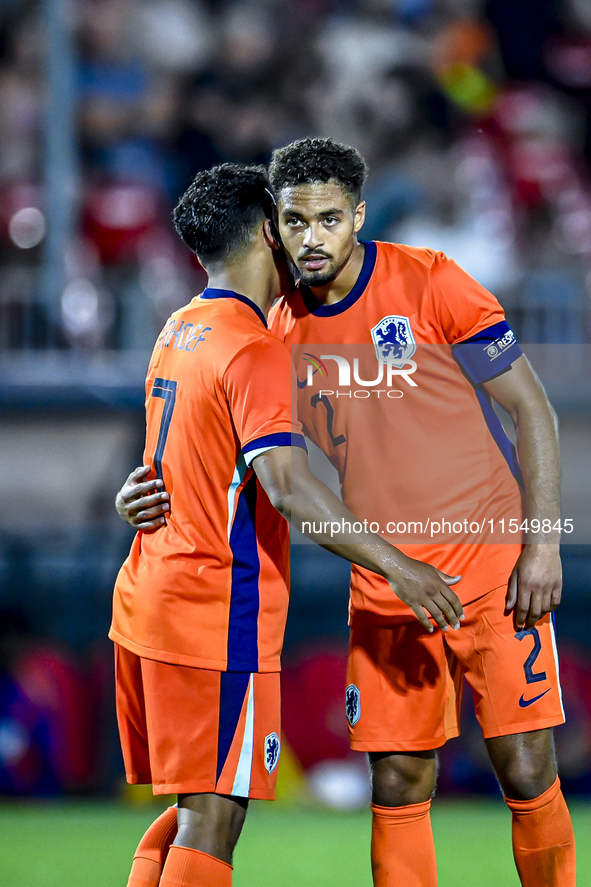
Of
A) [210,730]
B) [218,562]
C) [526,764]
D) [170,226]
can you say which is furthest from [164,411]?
[170,226]

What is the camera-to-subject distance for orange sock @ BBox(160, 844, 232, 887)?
8.37 feet

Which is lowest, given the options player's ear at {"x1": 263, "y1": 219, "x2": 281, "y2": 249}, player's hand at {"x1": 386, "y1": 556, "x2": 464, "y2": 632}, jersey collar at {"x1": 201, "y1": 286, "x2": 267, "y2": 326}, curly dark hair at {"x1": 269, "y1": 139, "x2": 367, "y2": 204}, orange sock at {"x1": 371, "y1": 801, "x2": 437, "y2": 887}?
orange sock at {"x1": 371, "y1": 801, "x2": 437, "y2": 887}

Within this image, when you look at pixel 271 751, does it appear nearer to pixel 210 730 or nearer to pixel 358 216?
pixel 210 730

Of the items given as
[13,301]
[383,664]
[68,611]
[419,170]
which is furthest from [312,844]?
[419,170]

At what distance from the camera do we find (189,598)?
2699mm

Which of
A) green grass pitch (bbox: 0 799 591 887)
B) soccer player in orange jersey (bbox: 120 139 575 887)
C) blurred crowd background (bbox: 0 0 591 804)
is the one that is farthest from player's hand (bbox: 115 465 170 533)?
blurred crowd background (bbox: 0 0 591 804)

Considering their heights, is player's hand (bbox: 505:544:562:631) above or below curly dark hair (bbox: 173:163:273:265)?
below

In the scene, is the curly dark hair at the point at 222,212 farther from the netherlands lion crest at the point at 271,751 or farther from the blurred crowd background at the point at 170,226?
the blurred crowd background at the point at 170,226

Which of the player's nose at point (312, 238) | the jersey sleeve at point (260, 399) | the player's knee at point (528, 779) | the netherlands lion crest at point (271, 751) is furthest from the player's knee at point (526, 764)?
the player's nose at point (312, 238)

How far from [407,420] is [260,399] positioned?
0.57 meters

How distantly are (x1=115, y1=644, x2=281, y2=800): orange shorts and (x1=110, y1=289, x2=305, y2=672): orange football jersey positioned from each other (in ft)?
0.14

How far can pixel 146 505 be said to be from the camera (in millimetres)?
2787

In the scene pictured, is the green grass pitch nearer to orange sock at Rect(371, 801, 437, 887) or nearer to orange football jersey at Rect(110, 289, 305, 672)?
orange sock at Rect(371, 801, 437, 887)

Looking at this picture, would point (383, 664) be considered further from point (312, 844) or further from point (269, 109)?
point (269, 109)
